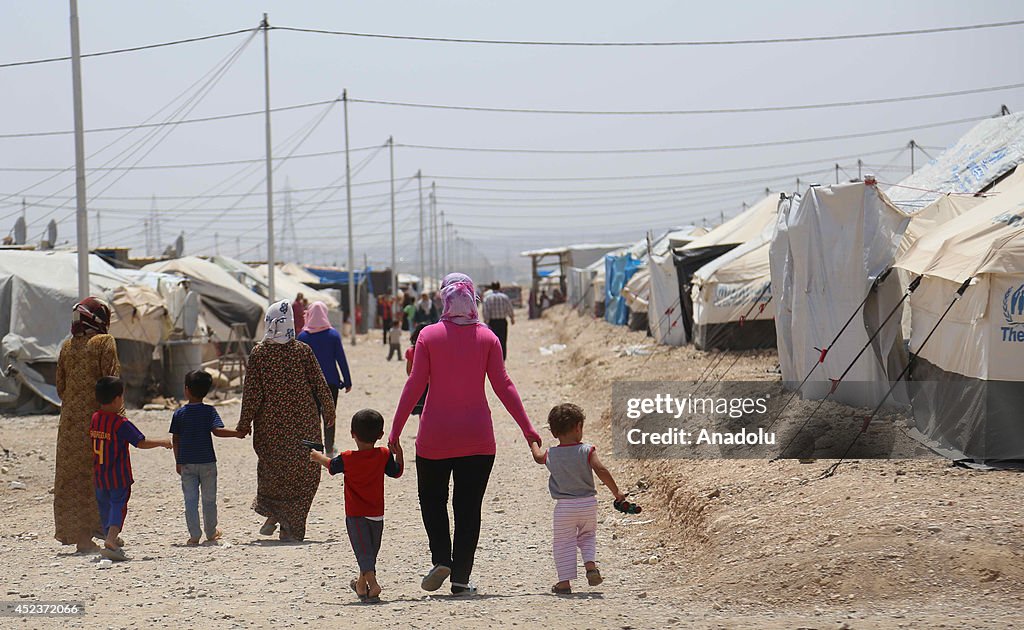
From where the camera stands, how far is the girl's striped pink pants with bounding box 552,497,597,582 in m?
6.08

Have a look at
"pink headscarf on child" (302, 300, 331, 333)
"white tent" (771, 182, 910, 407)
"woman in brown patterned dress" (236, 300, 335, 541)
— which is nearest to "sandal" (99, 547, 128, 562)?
"woman in brown patterned dress" (236, 300, 335, 541)

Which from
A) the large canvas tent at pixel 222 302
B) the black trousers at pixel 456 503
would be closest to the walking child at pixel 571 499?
the black trousers at pixel 456 503

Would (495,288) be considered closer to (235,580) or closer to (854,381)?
(854,381)

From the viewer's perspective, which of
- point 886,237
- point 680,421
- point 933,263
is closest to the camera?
point 933,263

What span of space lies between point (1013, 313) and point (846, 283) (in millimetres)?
2961

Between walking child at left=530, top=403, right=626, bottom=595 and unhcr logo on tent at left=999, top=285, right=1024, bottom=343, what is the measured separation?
401cm

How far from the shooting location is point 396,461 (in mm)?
5996

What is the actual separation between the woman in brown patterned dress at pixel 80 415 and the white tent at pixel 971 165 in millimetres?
9403

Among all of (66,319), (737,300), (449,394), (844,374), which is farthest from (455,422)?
(737,300)

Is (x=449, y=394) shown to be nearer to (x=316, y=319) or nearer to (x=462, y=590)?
(x=462, y=590)

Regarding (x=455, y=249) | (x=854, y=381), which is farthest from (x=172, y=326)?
(x=455, y=249)

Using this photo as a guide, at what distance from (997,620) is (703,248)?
1739cm

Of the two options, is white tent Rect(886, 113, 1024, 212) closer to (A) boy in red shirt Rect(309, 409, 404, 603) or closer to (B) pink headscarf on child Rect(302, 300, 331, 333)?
(B) pink headscarf on child Rect(302, 300, 331, 333)

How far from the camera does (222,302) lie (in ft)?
73.1
